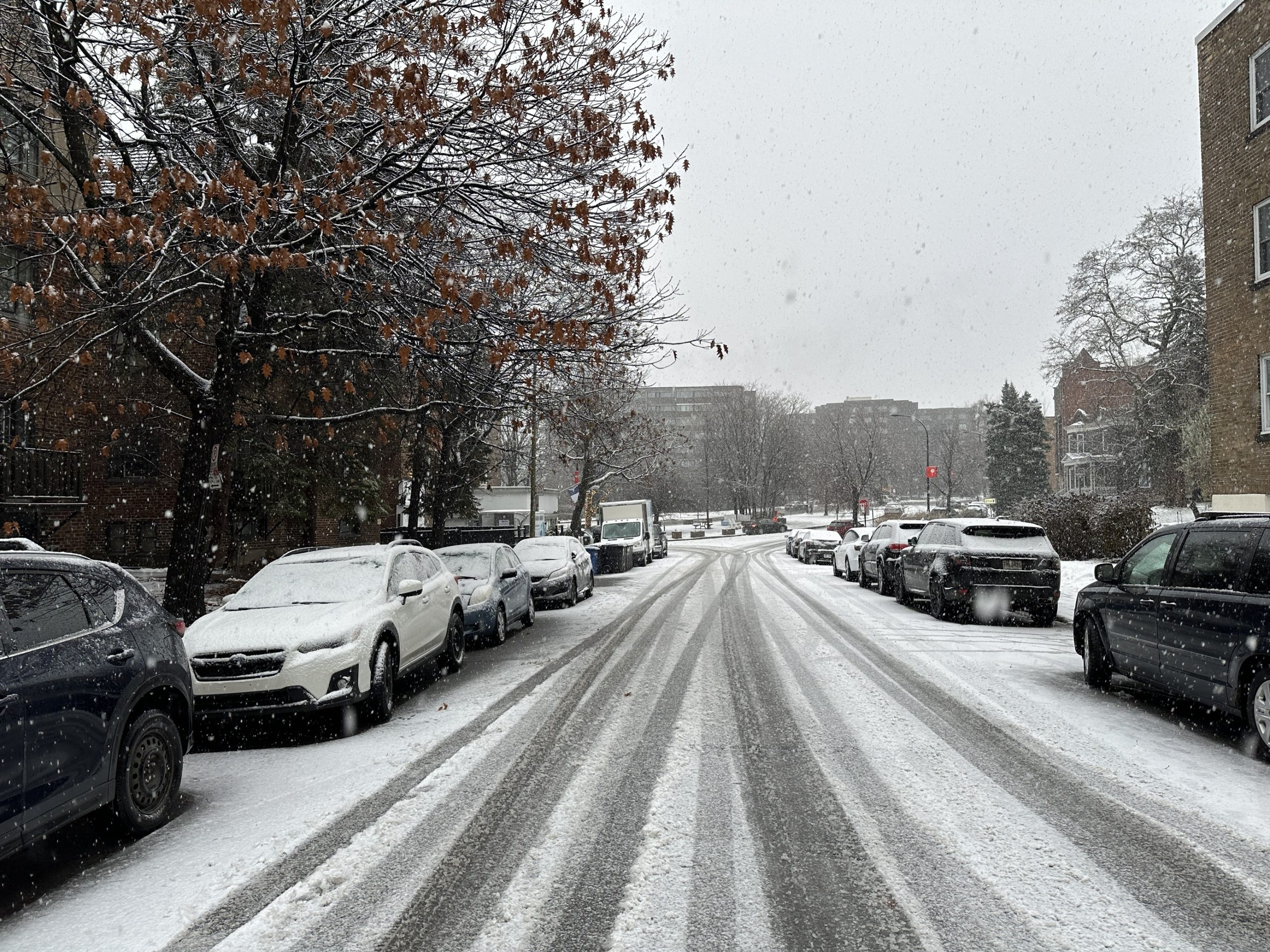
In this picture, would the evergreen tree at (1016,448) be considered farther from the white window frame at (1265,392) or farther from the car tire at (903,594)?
the car tire at (903,594)

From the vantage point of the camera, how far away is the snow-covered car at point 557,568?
17844 mm

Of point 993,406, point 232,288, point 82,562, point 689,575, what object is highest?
point 993,406

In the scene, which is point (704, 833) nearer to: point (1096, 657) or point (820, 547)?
point (1096, 657)

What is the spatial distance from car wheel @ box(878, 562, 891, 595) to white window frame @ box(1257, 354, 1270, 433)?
787cm

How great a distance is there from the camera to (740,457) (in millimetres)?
86312

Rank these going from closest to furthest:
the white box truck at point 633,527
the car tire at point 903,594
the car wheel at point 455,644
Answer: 1. the car wheel at point 455,644
2. the car tire at point 903,594
3. the white box truck at point 633,527

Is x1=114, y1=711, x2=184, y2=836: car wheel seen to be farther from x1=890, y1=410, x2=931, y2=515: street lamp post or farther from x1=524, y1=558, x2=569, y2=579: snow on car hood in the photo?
x1=890, y1=410, x2=931, y2=515: street lamp post

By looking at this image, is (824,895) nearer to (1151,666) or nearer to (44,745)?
(44,745)

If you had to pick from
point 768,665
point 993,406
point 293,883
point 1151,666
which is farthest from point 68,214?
point 993,406

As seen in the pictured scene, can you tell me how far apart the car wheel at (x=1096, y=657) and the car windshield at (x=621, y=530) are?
27.3 m

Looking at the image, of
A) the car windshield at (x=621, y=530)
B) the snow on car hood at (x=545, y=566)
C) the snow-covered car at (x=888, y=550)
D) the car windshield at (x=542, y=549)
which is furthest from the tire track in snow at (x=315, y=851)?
the car windshield at (x=621, y=530)

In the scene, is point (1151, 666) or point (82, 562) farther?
point (1151, 666)

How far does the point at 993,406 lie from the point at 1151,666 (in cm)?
7129

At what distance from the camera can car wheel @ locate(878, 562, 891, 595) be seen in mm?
19781
